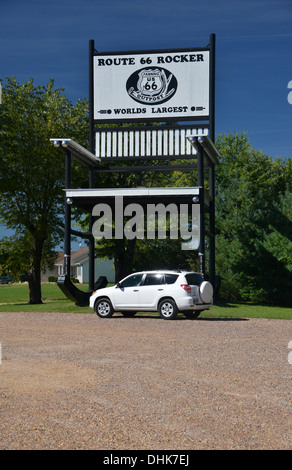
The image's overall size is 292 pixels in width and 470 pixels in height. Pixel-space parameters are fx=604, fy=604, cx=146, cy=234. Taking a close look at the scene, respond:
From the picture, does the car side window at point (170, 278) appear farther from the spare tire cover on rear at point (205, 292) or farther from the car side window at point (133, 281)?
the car side window at point (133, 281)

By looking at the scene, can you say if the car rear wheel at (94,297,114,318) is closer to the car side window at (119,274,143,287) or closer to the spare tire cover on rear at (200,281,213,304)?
the car side window at (119,274,143,287)

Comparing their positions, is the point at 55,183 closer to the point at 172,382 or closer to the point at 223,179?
the point at 223,179

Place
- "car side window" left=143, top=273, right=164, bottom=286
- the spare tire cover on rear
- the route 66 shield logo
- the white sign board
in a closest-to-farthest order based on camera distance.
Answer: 1. the spare tire cover on rear
2. "car side window" left=143, top=273, right=164, bottom=286
3. the white sign board
4. the route 66 shield logo

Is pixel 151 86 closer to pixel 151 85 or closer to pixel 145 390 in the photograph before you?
pixel 151 85

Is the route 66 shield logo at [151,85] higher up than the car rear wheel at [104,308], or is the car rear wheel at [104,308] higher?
the route 66 shield logo at [151,85]

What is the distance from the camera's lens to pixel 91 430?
18.4ft

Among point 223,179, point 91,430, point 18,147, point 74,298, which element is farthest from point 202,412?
point 223,179

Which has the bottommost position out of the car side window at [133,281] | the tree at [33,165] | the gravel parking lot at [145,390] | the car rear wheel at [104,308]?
the gravel parking lot at [145,390]

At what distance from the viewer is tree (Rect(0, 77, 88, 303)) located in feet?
99.3

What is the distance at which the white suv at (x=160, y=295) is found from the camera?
1659cm

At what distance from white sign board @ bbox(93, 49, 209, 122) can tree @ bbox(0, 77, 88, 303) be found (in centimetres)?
781

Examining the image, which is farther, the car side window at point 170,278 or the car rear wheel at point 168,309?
the car side window at point 170,278

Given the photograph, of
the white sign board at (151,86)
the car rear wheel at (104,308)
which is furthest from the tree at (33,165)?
the car rear wheel at (104,308)

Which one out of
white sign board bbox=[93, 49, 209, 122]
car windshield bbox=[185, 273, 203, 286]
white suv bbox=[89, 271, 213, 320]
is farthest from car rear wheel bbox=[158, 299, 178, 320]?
white sign board bbox=[93, 49, 209, 122]
